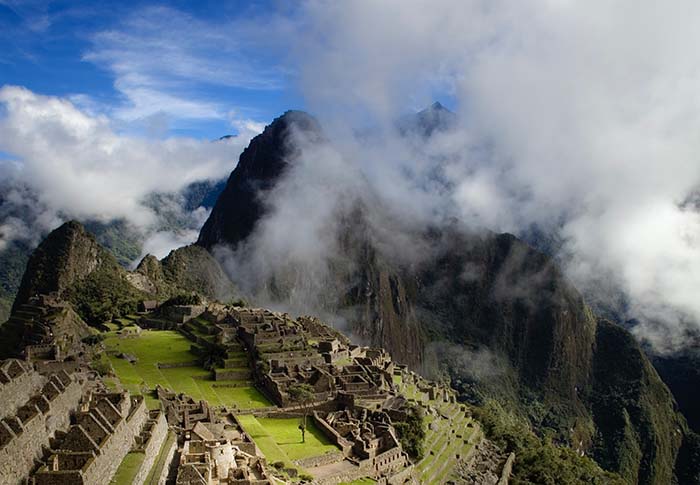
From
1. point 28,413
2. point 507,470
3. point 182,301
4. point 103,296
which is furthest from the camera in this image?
point 182,301

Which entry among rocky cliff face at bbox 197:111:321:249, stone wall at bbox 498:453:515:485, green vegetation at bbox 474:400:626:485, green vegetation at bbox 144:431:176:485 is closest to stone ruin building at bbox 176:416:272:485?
green vegetation at bbox 144:431:176:485

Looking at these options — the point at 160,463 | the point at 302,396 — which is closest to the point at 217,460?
the point at 160,463

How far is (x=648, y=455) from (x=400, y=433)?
412 feet

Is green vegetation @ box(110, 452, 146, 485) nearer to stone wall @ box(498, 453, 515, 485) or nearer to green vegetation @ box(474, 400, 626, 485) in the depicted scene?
stone wall @ box(498, 453, 515, 485)

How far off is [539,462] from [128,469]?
4387 cm

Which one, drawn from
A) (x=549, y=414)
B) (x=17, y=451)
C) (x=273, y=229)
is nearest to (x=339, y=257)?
(x=273, y=229)

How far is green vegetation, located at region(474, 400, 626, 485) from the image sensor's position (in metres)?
52.8

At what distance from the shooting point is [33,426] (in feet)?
67.1

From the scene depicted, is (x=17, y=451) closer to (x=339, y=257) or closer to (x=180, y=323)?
(x=180, y=323)

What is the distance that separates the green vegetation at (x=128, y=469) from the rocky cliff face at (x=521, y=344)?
130002 mm

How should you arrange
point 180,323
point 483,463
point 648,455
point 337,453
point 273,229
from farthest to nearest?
point 273,229 → point 648,455 → point 180,323 → point 483,463 → point 337,453

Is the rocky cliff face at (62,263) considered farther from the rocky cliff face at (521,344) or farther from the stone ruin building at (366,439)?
the rocky cliff face at (521,344)

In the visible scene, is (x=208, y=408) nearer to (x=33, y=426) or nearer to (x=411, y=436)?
(x=411, y=436)

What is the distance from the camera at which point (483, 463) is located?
51.1 m
